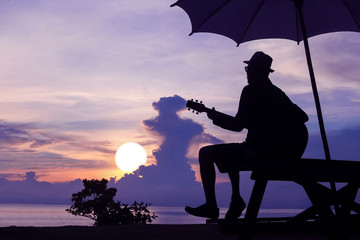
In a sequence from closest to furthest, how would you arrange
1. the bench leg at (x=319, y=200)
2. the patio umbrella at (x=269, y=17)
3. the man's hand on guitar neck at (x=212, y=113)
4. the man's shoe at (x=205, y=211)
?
the bench leg at (x=319, y=200)
the man's shoe at (x=205, y=211)
the man's hand on guitar neck at (x=212, y=113)
the patio umbrella at (x=269, y=17)

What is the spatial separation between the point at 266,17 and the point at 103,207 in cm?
1702

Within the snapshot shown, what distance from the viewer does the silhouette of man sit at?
4.95m

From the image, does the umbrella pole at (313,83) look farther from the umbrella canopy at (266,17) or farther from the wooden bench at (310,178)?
the wooden bench at (310,178)

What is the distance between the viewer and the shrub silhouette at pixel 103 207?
69.8ft

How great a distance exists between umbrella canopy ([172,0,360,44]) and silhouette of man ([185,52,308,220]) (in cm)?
233

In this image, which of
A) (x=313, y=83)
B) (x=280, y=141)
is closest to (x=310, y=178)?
(x=280, y=141)

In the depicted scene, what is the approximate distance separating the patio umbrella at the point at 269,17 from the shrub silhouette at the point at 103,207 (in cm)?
1462

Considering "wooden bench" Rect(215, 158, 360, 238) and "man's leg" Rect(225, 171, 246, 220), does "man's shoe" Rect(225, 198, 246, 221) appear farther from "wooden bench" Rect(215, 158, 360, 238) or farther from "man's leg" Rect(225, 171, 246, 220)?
"wooden bench" Rect(215, 158, 360, 238)

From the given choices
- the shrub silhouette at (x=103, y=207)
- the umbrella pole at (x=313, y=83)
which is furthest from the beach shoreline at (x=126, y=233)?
the shrub silhouette at (x=103, y=207)

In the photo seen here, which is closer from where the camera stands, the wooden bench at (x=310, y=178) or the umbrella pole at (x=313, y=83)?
the wooden bench at (x=310, y=178)

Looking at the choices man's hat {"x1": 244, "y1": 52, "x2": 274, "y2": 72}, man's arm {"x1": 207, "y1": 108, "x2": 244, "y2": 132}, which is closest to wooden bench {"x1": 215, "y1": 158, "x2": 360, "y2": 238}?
man's arm {"x1": 207, "y1": 108, "x2": 244, "y2": 132}

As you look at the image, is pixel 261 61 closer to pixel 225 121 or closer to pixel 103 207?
pixel 225 121

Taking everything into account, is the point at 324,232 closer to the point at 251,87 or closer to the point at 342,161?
the point at 342,161

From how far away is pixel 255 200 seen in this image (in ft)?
15.7
